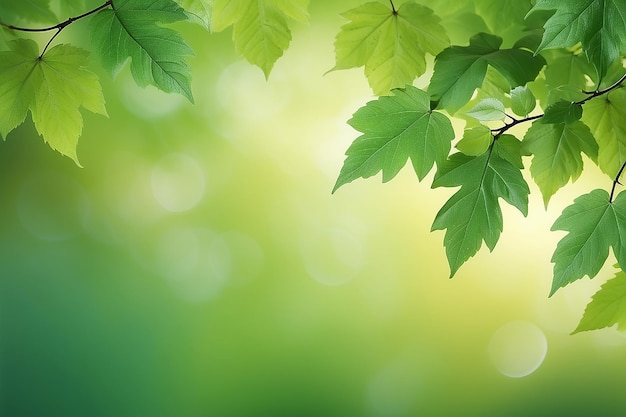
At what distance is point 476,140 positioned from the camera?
0.52 metres

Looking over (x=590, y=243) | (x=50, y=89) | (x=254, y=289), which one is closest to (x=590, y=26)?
(x=590, y=243)

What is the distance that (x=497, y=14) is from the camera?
621mm

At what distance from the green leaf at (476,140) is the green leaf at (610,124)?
0.12 m

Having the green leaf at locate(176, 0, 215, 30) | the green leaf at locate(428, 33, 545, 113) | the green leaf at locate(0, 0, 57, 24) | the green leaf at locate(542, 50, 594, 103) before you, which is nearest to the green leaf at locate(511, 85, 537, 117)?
the green leaf at locate(428, 33, 545, 113)

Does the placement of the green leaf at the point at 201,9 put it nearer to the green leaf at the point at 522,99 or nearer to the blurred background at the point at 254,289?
the green leaf at the point at 522,99

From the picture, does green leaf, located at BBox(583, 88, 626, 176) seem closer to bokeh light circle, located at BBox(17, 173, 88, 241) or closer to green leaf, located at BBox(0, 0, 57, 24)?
green leaf, located at BBox(0, 0, 57, 24)

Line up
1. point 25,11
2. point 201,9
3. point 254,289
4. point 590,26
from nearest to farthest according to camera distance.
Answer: point 590,26 < point 201,9 < point 25,11 < point 254,289

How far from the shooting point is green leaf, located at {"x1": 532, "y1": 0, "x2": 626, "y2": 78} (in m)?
0.41

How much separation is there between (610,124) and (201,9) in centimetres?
40

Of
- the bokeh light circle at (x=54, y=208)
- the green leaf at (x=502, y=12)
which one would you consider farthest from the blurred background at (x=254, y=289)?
the green leaf at (x=502, y=12)

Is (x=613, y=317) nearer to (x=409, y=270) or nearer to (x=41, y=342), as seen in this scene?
(x=409, y=270)

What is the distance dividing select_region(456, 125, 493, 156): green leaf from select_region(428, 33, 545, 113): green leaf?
27 millimetres

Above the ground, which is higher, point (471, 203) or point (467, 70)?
point (467, 70)

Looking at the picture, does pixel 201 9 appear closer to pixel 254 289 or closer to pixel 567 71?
pixel 567 71
